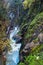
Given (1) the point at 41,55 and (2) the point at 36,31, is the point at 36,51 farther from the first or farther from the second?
(2) the point at 36,31

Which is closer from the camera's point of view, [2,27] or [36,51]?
[2,27]

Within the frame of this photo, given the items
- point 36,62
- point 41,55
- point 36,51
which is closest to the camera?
point 36,62

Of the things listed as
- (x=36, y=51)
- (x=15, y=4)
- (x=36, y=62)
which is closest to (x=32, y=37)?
(x=36, y=51)

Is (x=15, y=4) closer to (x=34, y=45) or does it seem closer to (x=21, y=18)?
(x=21, y=18)

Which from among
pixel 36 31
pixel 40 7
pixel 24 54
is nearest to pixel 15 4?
pixel 40 7

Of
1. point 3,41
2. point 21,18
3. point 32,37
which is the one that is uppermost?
point 3,41

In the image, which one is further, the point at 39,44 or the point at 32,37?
the point at 32,37

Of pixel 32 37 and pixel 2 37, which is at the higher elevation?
pixel 2 37

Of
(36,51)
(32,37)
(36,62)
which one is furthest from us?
(32,37)

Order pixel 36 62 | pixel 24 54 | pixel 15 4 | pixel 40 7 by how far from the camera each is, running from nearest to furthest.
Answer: pixel 36 62
pixel 24 54
pixel 40 7
pixel 15 4
